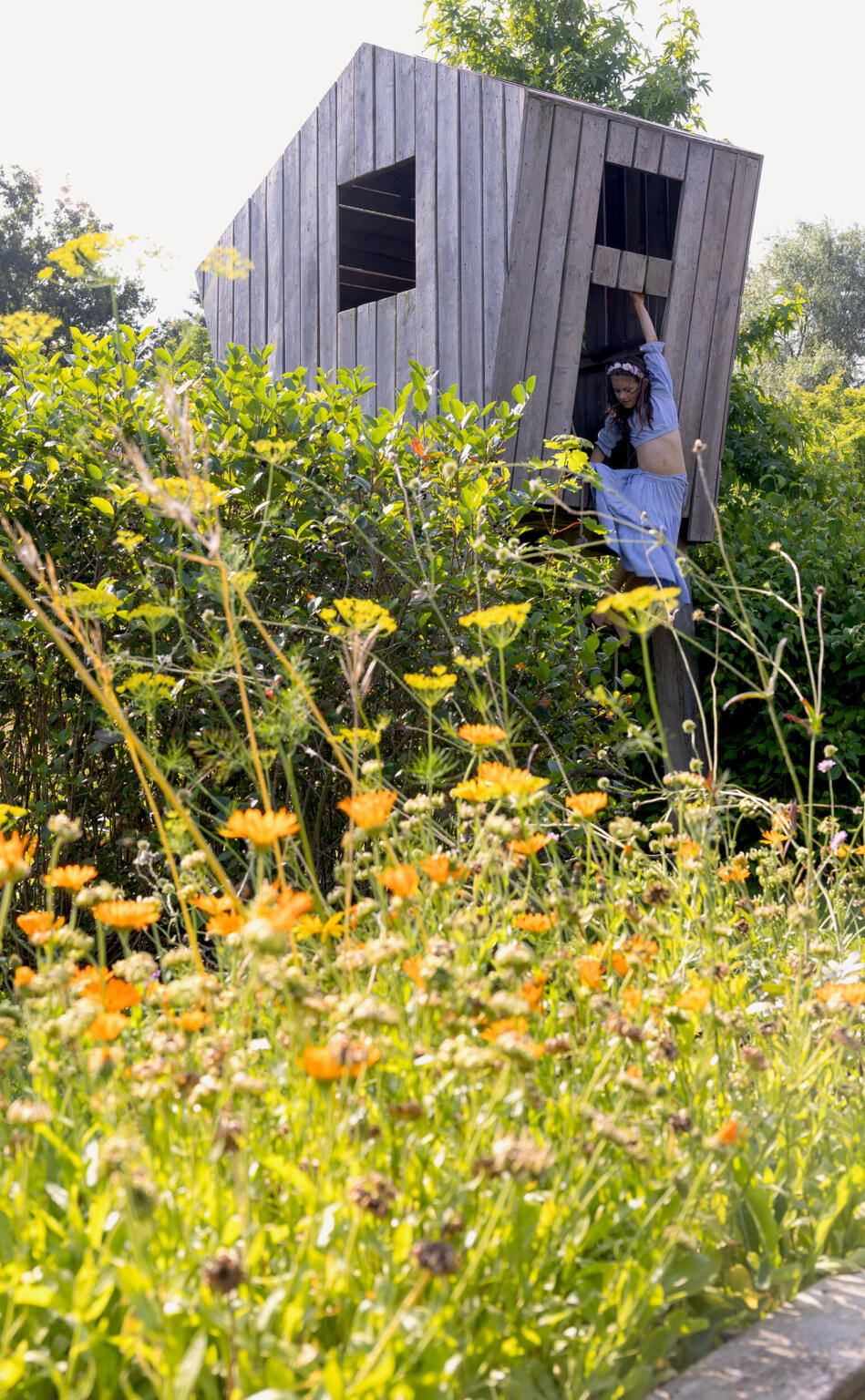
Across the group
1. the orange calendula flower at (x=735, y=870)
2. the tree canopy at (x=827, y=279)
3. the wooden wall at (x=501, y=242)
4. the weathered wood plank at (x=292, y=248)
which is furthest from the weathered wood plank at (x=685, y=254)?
the tree canopy at (x=827, y=279)

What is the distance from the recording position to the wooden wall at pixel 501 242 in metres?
5.90

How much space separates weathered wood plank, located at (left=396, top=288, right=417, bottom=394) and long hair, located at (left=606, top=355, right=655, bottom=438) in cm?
118

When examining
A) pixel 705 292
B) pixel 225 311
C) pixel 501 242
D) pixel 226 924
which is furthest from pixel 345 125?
pixel 226 924

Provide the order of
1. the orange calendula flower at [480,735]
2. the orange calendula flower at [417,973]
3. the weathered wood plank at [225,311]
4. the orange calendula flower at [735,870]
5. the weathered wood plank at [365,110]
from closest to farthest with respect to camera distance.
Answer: the orange calendula flower at [417,973]
the orange calendula flower at [480,735]
the orange calendula flower at [735,870]
the weathered wood plank at [365,110]
the weathered wood plank at [225,311]

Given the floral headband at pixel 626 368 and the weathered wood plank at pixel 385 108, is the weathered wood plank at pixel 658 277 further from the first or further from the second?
the weathered wood plank at pixel 385 108

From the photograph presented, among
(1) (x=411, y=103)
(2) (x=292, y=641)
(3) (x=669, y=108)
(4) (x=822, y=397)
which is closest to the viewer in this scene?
(2) (x=292, y=641)

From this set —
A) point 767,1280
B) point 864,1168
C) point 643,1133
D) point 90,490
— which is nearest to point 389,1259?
point 643,1133

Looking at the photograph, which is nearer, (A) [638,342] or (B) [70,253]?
(B) [70,253]

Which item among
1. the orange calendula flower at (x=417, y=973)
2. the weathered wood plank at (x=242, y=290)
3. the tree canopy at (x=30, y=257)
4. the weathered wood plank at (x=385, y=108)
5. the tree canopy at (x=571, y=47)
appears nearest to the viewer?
the orange calendula flower at (x=417, y=973)

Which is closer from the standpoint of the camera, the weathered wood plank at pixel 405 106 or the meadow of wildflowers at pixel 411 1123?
the meadow of wildflowers at pixel 411 1123

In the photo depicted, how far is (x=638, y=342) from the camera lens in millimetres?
6879

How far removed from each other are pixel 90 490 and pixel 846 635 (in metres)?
4.01

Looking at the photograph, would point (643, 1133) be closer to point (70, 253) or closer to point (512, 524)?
point (70, 253)

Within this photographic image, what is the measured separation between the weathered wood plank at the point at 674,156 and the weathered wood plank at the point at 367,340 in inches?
72.5
